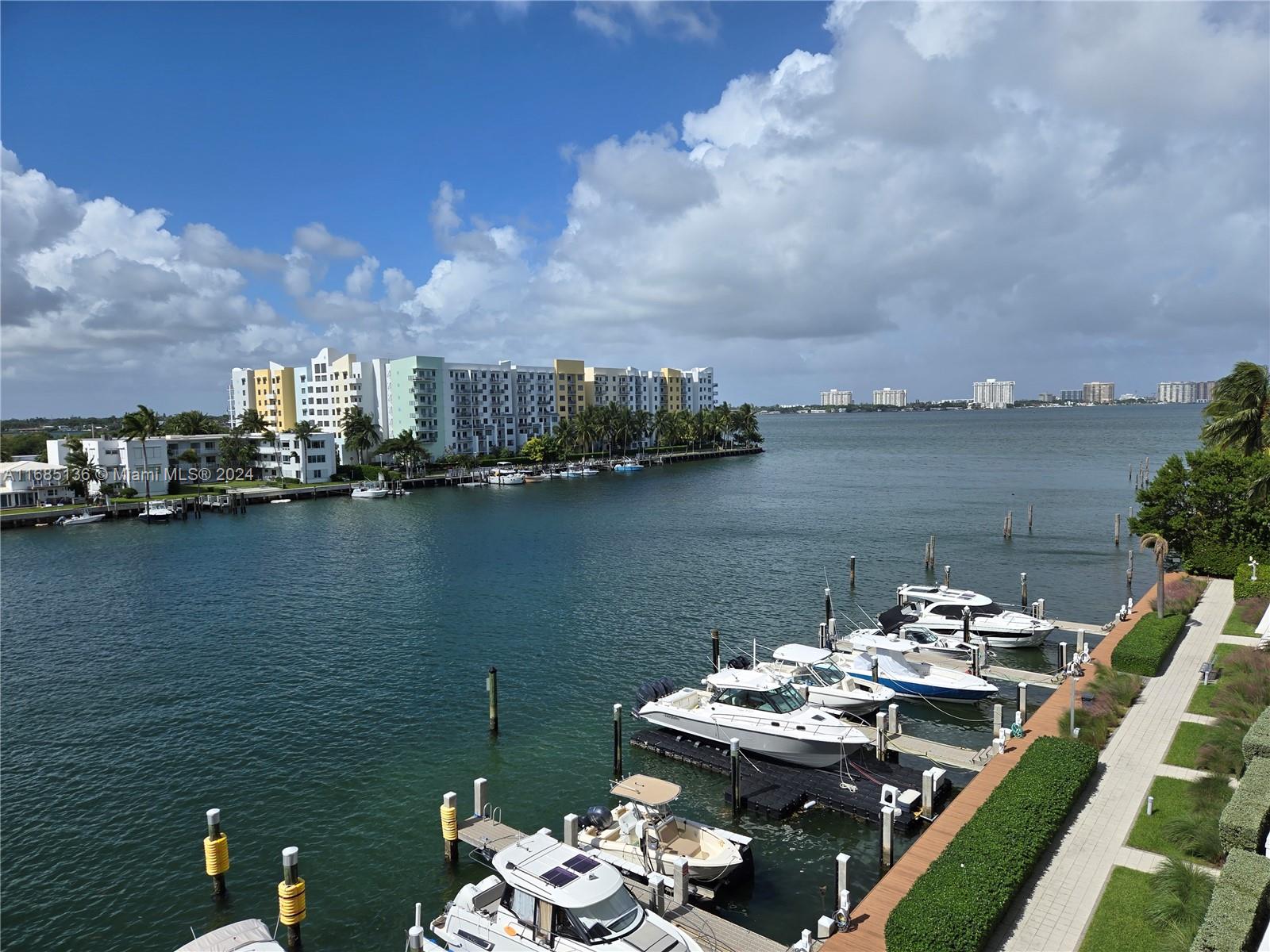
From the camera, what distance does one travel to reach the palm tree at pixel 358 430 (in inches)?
5714

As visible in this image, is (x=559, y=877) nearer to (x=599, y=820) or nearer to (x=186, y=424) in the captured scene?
(x=599, y=820)

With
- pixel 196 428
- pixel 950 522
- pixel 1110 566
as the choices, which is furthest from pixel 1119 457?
pixel 196 428

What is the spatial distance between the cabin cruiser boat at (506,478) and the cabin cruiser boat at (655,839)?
120985 millimetres

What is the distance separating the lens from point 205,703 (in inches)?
1423

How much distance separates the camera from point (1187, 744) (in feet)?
82.8

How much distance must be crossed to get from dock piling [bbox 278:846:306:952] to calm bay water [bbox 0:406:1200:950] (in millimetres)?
558

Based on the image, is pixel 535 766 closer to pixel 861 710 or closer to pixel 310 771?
pixel 310 771

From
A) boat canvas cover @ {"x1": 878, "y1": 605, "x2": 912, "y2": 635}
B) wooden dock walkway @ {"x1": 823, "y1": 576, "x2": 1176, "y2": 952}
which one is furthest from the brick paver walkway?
boat canvas cover @ {"x1": 878, "y1": 605, "x2": 912, "y2": 635}

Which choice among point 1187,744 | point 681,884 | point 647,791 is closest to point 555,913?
point 681,884

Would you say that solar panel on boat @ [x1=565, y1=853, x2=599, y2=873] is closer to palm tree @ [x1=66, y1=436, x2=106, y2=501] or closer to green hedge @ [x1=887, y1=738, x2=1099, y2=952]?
green hedge @ [x1=887, y1=738, x2=1099, y2=952]

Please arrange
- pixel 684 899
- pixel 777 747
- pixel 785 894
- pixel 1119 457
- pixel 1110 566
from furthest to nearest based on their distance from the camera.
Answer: pixel 1119 457
pixel 1110 566
pixel 777 747
pixel 785 894
pixel 684 899

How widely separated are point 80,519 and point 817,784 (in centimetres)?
10852

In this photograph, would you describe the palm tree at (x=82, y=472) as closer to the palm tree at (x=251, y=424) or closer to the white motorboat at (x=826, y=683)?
the palm tree at (x=251, y=424)

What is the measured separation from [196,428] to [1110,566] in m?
175
